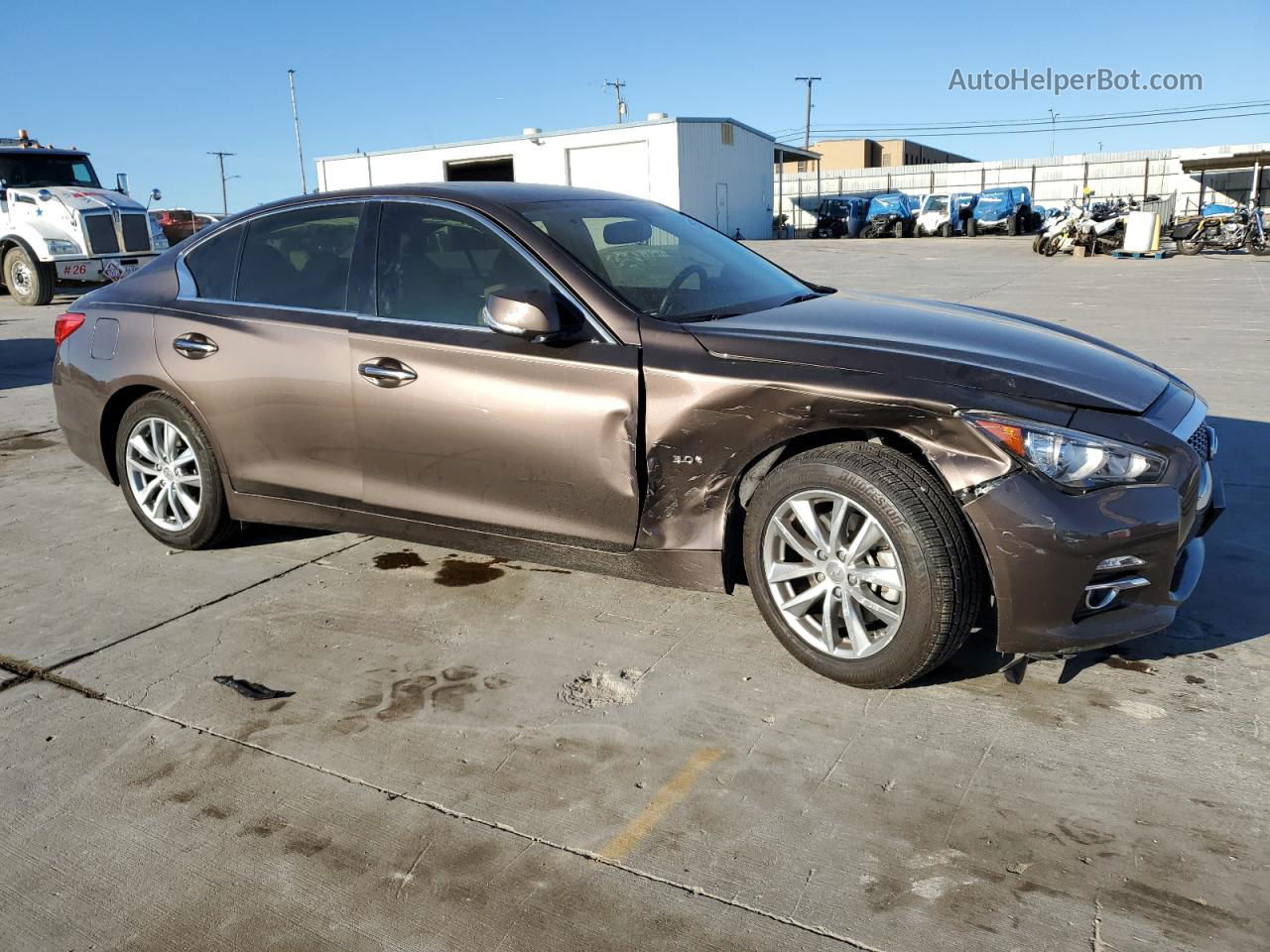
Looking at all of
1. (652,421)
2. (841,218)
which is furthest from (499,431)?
(841,218)

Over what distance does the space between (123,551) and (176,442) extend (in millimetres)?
666

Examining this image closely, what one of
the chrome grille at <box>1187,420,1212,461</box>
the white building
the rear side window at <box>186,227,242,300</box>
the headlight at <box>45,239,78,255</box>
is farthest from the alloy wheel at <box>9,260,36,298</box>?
the white building

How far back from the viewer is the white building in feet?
121

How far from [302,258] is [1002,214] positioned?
37.6m

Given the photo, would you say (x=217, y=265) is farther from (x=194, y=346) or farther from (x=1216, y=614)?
(x=1216, y=614)

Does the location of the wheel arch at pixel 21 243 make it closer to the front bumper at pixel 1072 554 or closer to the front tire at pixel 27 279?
the front tire at pixel 27 279

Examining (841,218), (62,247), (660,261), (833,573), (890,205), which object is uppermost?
(890,205)

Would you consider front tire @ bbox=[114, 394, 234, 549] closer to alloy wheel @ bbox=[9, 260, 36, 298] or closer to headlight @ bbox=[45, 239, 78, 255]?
headlight @ bbox=[45, 239, 78, 255]

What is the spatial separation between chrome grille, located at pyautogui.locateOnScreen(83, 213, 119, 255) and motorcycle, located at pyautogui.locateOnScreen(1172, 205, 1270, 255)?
75.5 ft

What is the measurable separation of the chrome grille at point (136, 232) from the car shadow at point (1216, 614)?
54.5 ft

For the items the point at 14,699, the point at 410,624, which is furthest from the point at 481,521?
the point at 14,699

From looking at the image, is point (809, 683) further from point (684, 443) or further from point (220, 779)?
point (220, 779)

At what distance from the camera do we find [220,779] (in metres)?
2.85

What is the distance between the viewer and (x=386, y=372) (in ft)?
12.4
